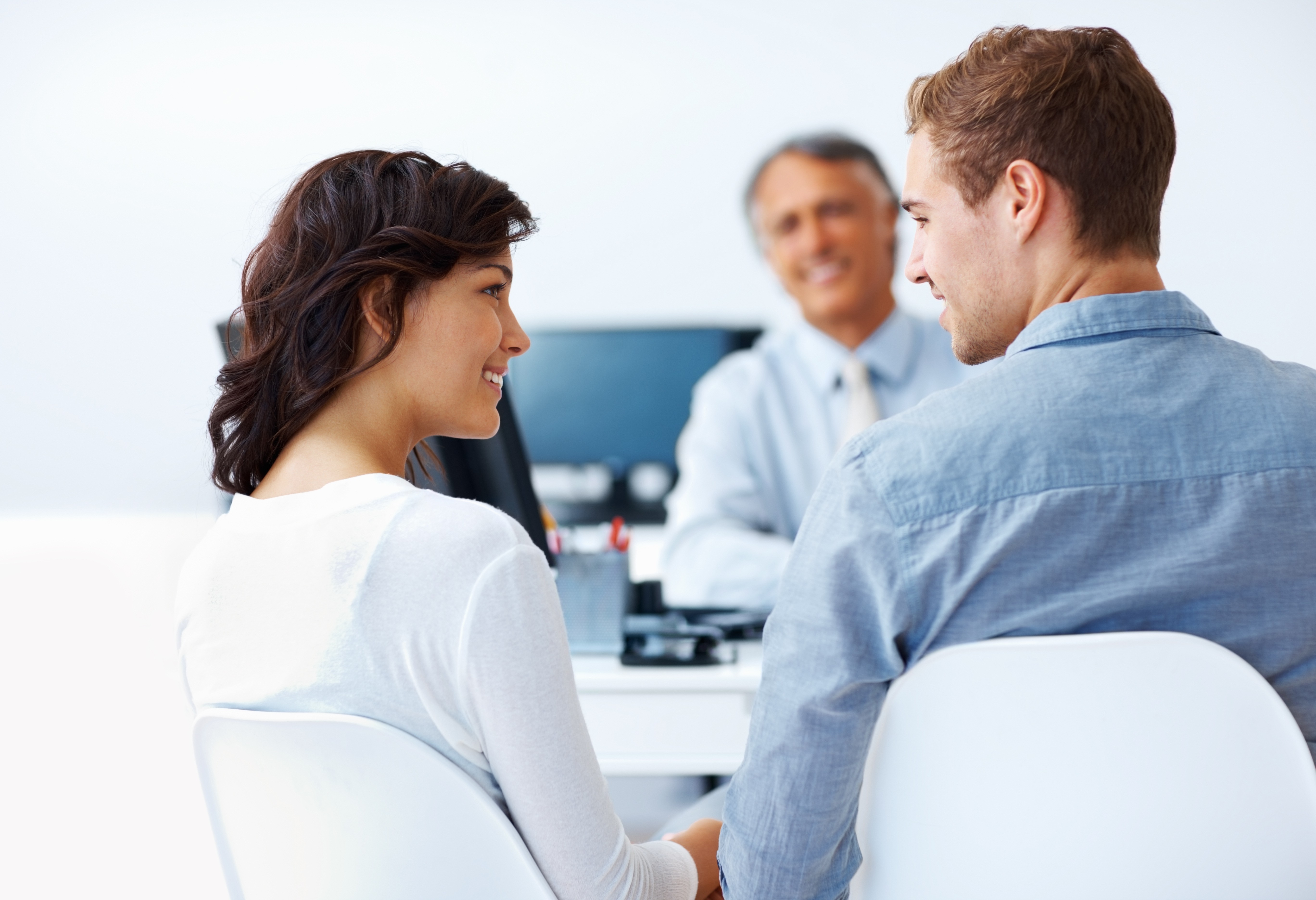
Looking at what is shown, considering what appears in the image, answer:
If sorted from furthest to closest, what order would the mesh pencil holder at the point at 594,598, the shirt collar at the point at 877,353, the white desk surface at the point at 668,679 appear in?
1. the shirt collar at the point at 877,353
2. the mesh pencil holder at the point at 594,598
3. the white desk surface at the point at 668,679

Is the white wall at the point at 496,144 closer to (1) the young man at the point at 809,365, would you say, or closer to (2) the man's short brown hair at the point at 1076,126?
(1) the young man at the point at 809,365

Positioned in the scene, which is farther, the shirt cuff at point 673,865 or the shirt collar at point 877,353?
the shirt collar at point 877,353

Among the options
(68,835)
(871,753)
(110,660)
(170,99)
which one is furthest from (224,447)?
(170,99)

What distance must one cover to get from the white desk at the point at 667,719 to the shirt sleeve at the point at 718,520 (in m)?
1.00

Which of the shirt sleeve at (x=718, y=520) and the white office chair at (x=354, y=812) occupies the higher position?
the white office chair at (x=354, y=812)

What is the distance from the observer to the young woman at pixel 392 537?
83cm

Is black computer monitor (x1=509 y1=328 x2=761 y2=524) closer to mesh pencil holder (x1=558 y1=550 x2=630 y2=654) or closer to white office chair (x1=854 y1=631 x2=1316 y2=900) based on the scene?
mesh pencil holder (x1=558 y1=550 x2=630 y2=654)

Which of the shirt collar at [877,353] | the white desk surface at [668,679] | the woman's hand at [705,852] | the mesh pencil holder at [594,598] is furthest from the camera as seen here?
the shirt collar at [877,353]

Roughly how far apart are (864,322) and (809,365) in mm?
245

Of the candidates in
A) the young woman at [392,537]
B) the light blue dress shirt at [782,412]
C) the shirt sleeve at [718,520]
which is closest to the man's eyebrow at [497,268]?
the young woman at [392,537]

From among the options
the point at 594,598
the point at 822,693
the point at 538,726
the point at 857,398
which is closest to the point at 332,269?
the point at 538,726

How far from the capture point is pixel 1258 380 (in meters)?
0.82

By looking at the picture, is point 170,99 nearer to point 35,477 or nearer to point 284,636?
point 35,477

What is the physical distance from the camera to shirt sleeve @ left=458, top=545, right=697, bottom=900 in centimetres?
82
